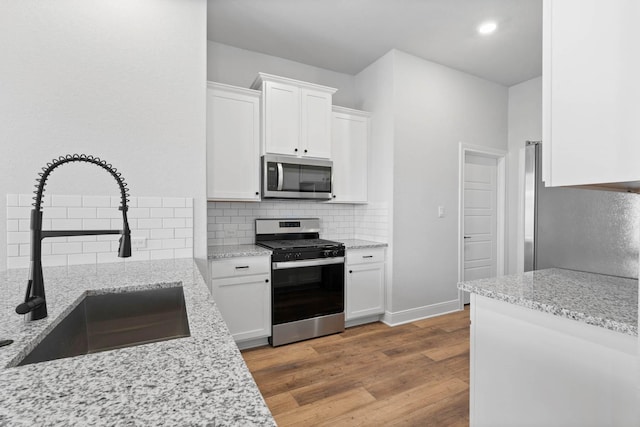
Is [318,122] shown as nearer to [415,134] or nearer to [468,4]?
[415,134]

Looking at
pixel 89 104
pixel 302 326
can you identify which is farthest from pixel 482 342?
pixel 89 104

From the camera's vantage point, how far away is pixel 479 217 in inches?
162

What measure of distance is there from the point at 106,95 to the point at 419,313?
344 cm

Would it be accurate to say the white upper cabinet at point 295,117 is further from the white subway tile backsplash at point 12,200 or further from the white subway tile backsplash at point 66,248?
the white subway tile backsplash at point 12,200

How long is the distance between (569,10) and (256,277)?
2.47 metres

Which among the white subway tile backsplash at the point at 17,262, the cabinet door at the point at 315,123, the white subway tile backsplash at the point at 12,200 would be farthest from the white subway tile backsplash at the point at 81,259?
the cabinet door at the point at 315,123

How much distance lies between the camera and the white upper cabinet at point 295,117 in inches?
115

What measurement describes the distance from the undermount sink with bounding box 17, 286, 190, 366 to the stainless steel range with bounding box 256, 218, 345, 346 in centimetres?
135

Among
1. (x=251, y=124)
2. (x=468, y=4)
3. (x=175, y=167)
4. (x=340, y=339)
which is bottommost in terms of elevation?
(x=340, y=339)

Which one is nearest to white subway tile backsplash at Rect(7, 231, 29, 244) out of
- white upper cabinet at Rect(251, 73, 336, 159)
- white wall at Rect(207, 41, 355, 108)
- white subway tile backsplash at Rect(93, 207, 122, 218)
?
white subway tile backsplash at Rect(93, 207, 122, 218)

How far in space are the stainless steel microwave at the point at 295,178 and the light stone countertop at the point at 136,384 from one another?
207cm

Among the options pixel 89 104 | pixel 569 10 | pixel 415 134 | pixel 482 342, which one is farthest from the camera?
pixel 415 134

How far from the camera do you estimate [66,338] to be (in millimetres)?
980

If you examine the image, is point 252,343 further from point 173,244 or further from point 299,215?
point 299,215
